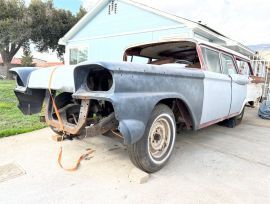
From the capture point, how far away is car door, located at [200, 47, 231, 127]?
12.2 feet

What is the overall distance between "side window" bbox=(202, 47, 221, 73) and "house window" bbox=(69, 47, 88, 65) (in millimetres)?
11466

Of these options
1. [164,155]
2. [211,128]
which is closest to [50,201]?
[164,155]

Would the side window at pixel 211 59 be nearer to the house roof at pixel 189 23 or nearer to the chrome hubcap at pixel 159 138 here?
the chrome hubcap at pixel 159 138

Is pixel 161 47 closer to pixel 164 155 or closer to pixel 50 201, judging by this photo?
pixel 164 155

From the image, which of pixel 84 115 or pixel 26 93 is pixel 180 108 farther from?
pixel 26 93

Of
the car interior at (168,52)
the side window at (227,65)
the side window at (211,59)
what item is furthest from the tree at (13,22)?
the side window at (211,59)

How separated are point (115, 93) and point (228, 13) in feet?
63.9

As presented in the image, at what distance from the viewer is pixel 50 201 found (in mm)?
2346

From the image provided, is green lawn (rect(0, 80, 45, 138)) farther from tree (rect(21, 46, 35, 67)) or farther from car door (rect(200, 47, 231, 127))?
tree (rect(21, 46, 35, 67))

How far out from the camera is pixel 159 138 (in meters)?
3.11

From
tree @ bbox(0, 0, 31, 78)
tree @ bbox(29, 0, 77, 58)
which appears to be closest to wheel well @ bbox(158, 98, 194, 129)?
tree @ bbox(0, 0, 31, 78)

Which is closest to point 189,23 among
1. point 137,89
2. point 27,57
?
point 137,89

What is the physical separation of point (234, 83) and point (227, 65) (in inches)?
14.9

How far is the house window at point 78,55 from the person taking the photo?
48.8 feet
